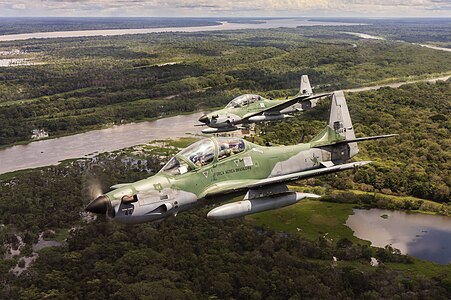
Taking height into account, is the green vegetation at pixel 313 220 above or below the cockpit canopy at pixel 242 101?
below

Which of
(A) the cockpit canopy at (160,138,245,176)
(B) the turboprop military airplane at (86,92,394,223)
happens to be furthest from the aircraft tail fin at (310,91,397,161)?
(A) the cockpit canopy at (160,138,245,176)

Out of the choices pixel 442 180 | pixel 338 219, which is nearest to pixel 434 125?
pixel 442 180

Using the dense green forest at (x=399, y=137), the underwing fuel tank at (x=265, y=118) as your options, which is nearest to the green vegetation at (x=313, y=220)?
the dense green forest at (x=399, y=137)

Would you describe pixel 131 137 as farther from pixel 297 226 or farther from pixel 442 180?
pixel 442 180

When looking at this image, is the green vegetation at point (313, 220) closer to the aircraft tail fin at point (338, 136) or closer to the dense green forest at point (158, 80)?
the aircraft tail fin at point (338, 136)

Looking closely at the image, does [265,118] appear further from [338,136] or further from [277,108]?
[338,136]

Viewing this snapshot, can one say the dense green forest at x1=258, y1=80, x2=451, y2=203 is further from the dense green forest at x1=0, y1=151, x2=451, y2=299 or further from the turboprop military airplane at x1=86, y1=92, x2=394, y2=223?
the turboprop military airplane at x1=86, y1=92, x2=394, y2=223
